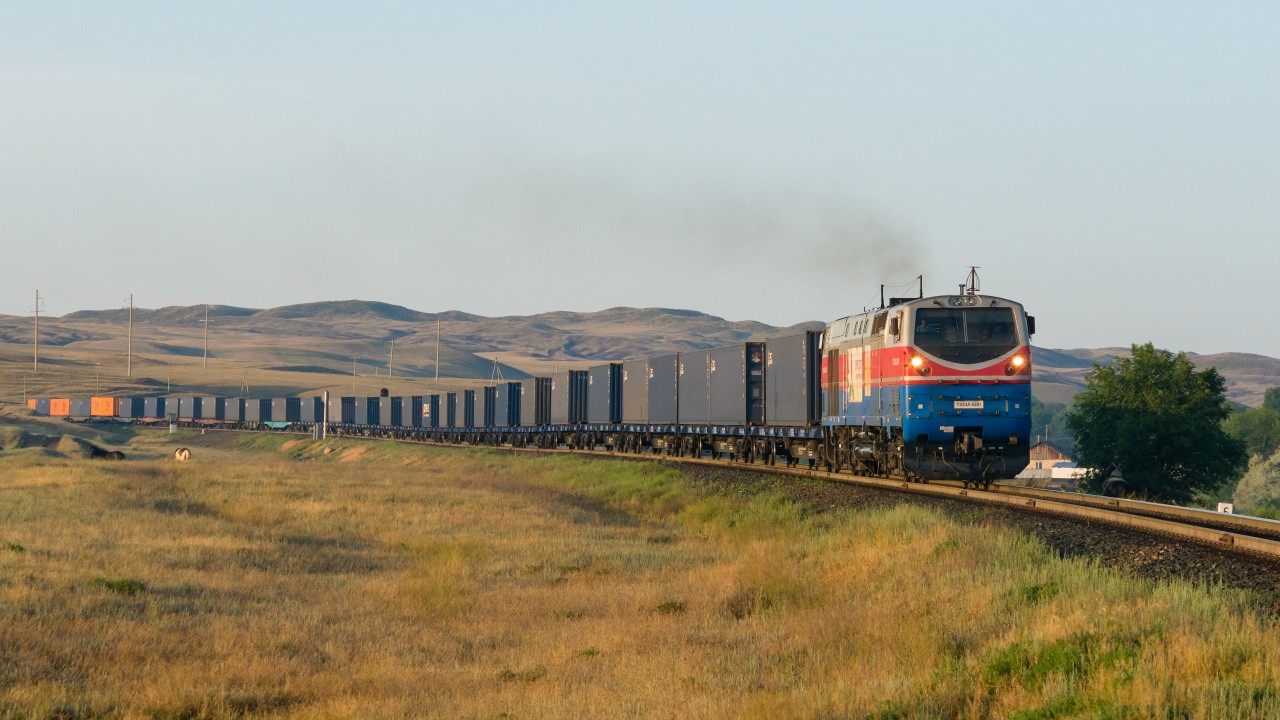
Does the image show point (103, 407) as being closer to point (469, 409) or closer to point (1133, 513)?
point (469, 409)

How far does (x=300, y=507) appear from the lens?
35.4 meters

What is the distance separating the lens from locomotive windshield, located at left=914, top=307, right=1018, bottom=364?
2544cm

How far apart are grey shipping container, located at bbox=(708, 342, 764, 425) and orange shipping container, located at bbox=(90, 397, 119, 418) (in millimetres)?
108090

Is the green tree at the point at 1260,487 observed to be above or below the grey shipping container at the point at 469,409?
below

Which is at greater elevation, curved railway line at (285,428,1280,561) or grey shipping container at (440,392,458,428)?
grey shipping container at (440,392,458,428)

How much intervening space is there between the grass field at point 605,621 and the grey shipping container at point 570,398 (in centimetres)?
3222

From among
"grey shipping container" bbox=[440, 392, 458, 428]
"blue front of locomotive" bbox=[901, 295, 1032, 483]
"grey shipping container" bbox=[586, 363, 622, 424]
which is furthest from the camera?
"grey shipping container" bbox=[440, 392, 458, 428]

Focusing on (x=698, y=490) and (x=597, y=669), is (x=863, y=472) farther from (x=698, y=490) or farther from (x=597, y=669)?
(x=597, y=669)

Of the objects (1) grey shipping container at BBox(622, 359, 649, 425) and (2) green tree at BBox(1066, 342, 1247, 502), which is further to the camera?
(2) green tree at BBox(1066, 342, 1247, 502)

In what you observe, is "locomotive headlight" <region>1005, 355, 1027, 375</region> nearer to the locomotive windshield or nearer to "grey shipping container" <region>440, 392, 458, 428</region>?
the locomotive windshield

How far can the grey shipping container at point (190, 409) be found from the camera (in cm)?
13338

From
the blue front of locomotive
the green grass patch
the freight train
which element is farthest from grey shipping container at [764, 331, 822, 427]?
the green grass patch

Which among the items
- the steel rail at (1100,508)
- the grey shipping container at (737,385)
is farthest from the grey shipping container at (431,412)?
the steel rail at (1100,508)

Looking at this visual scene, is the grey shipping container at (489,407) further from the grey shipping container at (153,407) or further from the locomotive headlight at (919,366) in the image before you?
the grey shipping container at (153,407)
